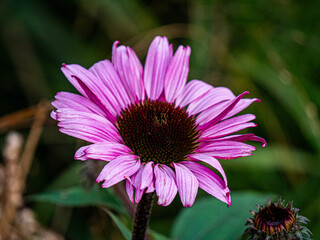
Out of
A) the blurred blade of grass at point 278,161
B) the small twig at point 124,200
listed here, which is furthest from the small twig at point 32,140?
the blurred blade of grass at point 278,161

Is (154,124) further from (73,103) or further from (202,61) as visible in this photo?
(202,61)

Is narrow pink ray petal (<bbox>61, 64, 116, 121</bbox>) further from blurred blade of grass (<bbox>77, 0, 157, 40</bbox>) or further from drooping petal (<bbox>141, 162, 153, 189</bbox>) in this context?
blurred blade of grass (<bbox>77, 0, 157, 40</bbox>)

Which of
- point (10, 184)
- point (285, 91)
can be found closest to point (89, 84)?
point (10, 184)

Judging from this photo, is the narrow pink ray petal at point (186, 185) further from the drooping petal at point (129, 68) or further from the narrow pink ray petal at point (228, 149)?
the drooping petal at point (129, 68)

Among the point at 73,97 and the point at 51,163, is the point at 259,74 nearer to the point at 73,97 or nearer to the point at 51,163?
the point at 51,163

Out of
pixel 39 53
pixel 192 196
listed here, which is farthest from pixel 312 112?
pixel 39 53

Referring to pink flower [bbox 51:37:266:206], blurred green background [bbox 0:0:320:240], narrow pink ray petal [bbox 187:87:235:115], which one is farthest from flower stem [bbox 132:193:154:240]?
blurred green background [bbox 0:0:320:240]
